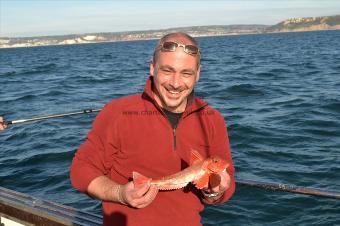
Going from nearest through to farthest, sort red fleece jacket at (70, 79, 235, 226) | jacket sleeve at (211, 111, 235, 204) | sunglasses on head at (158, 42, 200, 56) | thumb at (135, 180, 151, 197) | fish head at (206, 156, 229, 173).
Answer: thumb at (135, 180, 151, 197) → fish head at (206, 156, 229, 173) → red fleece jacket at (70, 79, 235, 226) → sunglasses on head at (158, 42, 200, 56) → jacket sleeve at (211, 111, 235, 204)

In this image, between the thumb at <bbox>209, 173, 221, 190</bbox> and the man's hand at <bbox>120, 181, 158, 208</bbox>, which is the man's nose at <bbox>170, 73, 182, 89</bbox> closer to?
the thumb at <bbox>209, 173, 221, 190</bbox>

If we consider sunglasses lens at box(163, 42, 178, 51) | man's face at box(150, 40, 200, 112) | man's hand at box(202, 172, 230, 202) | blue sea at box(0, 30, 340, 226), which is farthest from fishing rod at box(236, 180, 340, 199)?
blue sea at box(0, 30, 340, 226)

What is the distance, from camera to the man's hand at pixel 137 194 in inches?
118

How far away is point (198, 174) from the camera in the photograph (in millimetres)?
3359

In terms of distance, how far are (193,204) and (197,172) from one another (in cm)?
45

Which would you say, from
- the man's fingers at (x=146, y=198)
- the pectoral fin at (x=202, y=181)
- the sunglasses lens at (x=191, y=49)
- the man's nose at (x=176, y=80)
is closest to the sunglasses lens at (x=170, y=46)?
the sunglasses lens at (x=191, y=49)

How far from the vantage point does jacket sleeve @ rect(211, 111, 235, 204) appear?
366 cm

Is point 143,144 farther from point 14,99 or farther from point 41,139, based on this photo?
point 14,99

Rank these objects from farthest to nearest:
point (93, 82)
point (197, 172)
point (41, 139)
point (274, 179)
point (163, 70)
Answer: point (93, 82) < point (41, 139) < point (274, 179) < point (163, 70) < point (197, 172)

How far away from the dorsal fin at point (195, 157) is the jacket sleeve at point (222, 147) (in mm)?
314

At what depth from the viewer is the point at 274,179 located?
959 centimetres

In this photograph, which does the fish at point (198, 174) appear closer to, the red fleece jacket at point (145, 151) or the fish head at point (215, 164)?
the fish head at point (215, 164)

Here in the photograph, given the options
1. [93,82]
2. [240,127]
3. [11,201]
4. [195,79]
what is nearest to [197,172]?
[195,79]

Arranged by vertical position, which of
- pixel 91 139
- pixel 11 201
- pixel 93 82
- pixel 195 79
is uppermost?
pixel 195 79
